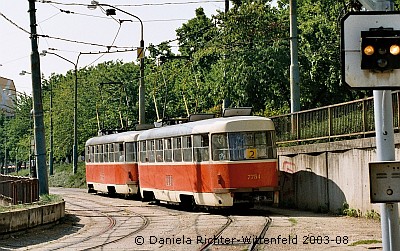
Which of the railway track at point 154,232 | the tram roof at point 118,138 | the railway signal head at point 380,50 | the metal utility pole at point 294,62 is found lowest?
the railway track at point 154,232

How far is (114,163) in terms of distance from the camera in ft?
116

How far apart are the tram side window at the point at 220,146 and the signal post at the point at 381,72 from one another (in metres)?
14.8

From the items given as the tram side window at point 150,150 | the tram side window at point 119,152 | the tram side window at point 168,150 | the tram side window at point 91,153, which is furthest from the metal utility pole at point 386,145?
the tram side window at point 91,153

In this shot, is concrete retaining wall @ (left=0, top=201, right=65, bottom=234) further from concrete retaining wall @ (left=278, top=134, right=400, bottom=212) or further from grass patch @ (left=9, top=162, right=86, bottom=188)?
grass patch @ (left=9, top=162, right=86, bottom=188)

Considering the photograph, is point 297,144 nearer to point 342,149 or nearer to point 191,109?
point 342,149

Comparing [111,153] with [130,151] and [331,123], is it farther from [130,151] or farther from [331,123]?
[331,123]

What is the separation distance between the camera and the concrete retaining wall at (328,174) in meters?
21.0

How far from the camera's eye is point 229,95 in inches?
1446

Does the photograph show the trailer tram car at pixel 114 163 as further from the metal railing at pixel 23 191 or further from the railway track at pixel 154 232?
the metal railing at pixel 23 191

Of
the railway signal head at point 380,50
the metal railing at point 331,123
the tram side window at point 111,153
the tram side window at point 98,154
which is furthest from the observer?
the tram side window at point 98,154

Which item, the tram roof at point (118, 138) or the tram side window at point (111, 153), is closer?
the tram roof at point (118, 138)

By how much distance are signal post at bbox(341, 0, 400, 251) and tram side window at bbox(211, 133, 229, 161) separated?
48.5 feet

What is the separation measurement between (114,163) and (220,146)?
12.7m

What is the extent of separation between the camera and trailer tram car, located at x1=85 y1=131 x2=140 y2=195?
33531 mm
